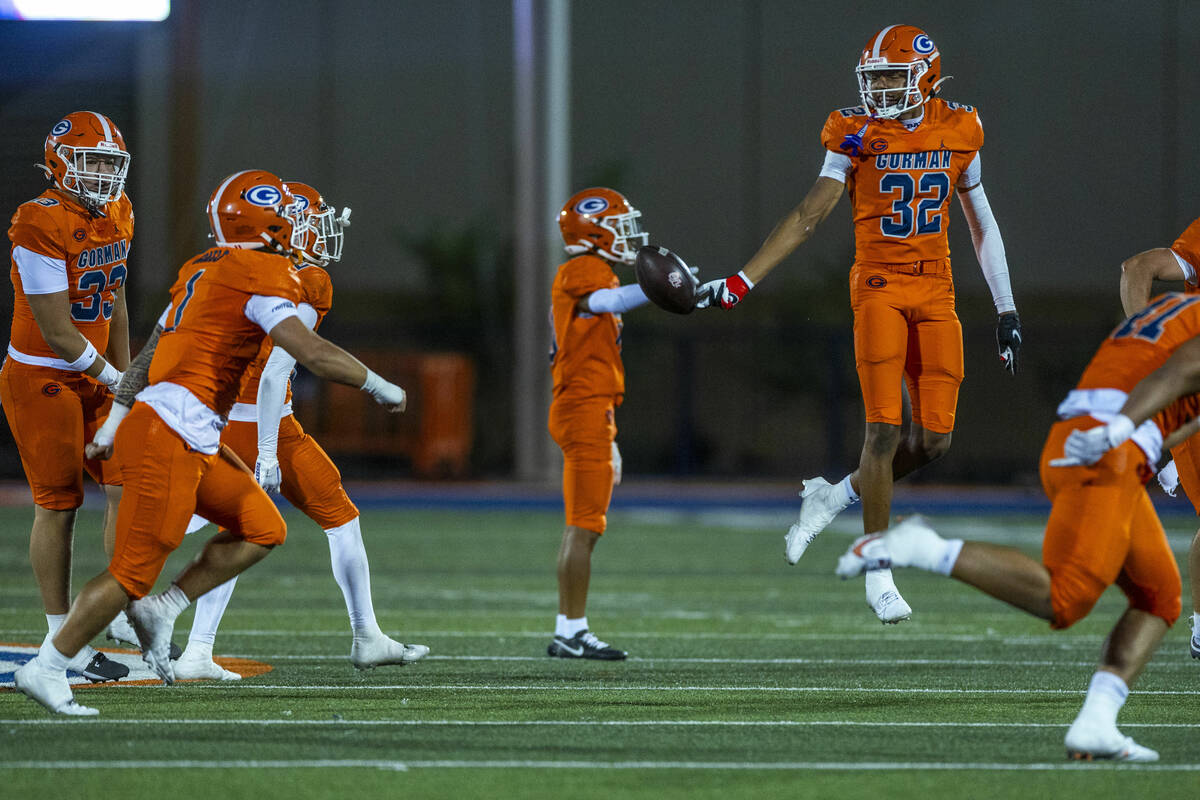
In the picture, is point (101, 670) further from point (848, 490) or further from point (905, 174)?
point (905, 174)

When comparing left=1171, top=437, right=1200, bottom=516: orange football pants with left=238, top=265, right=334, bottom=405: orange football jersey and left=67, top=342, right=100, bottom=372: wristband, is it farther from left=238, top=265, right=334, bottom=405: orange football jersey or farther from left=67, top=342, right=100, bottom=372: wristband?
left=67, top=342, right=100, bottom=372: wristband

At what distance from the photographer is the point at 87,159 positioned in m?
6.28

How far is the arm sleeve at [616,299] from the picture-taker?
22.3ft

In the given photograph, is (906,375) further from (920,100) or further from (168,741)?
(168,741)

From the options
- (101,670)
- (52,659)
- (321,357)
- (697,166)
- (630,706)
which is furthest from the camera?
(697,166)

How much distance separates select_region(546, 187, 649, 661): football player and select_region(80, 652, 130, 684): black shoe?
1880 mm

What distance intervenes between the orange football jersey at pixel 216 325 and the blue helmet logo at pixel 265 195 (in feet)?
0.68

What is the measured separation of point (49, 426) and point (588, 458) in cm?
232

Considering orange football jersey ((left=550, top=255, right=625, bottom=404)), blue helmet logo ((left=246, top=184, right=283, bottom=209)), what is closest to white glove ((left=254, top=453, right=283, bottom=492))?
blue helmet logo ((left=246, top=184, right=283, bottom=209))

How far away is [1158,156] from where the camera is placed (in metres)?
23.7

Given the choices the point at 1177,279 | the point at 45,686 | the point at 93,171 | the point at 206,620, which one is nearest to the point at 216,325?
the point at 45,686

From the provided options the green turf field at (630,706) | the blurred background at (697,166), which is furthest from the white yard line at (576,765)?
the blurred background at (697,166)

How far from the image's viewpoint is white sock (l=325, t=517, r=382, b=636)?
20.6 ft

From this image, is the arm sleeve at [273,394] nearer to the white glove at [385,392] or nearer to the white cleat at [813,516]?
the white glove at [385,392]
